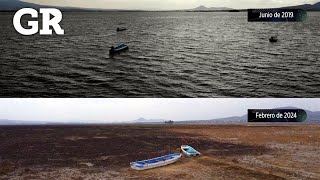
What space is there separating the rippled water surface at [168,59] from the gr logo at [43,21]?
85 mm

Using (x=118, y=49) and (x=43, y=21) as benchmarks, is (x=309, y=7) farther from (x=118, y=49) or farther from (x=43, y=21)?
(x=43, y=21)

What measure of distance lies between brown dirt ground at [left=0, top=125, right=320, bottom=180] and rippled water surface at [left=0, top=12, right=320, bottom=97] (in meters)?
0.54

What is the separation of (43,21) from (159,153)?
6.98 feet

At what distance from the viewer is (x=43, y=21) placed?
4758mm

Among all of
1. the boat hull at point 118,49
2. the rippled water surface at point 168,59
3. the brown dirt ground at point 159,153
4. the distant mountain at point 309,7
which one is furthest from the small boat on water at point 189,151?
the distant mountain at point 309,7

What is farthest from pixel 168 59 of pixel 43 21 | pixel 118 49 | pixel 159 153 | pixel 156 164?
pixel 159 153

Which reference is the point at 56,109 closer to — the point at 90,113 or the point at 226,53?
the point at 90,113

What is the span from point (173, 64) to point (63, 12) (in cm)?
109

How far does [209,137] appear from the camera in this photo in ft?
21.3

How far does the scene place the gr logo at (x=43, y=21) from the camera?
186 inches

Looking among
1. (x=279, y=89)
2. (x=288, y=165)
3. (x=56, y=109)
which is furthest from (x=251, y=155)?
(x=56, y=109)

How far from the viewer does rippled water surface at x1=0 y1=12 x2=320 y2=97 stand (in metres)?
4.92

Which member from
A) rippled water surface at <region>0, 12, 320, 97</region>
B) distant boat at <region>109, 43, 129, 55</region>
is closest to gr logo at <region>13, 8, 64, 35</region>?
rippled water surface at <region>0, 12, 320, 97</region>

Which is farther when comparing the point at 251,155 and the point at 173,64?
the point at 251,155
